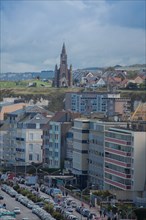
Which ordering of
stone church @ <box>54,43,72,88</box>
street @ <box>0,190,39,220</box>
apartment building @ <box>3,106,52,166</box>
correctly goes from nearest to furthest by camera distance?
street @ <box>0,190,39,220</box>, apartment building @ <box>3,106,52,166</box>, stone church @ <box>54,43,72,88</box>

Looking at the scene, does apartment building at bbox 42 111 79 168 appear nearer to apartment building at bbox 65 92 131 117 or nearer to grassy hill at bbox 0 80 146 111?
apartment building at bbox 65 92 131 117

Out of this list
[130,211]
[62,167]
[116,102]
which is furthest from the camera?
[116,102]

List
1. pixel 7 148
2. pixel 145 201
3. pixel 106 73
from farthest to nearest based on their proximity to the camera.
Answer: pixel 106 73
pixel 7 148
pixel 145 201

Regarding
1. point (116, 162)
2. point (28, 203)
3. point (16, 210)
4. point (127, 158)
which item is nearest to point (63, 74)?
point (116, 162)

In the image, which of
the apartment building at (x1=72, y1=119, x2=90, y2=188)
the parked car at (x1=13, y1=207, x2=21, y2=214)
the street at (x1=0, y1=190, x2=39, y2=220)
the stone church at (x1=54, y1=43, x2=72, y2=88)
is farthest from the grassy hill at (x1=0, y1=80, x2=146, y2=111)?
the parked car at (x1=13, y1=207, x2=21, y2=214)

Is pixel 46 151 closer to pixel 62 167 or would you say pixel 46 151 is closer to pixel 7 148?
pixel 62 167

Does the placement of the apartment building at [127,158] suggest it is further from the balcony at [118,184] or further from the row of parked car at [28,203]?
the row of parked car at [28,203]

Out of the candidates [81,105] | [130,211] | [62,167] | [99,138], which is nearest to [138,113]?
[62,167]

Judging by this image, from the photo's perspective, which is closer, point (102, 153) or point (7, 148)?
point (102, 153)
